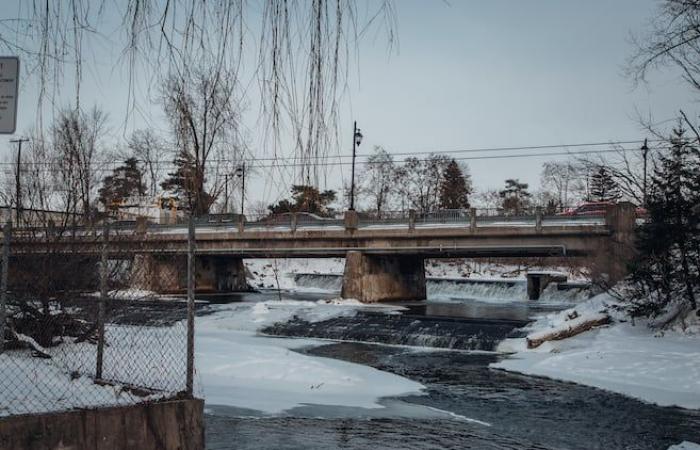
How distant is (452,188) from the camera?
79.4 m

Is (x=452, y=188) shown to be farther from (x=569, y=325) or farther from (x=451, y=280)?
(x=569, y=325)

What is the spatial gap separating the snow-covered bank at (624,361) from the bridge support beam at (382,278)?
15.9 m

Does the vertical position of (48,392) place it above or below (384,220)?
below

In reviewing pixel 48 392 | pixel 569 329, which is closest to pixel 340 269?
pixel 569 329

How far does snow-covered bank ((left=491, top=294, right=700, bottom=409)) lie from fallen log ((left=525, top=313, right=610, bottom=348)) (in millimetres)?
215

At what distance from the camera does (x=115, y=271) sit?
14867 millimetres

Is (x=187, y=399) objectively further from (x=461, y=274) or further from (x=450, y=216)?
(x=461, y=274)

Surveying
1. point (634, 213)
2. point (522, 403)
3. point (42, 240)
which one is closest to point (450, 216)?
point (634, 213)

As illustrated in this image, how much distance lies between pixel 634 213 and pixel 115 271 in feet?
79.6

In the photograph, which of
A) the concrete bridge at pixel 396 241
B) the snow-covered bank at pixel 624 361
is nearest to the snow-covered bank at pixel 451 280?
the concrete bridge at pixel 396 241

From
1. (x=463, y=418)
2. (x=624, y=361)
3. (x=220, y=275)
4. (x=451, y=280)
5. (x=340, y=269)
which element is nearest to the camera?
(x=463, y=418)

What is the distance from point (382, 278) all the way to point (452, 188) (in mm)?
41500

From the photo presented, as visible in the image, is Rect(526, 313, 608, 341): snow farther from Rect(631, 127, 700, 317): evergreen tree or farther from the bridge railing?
the bridge railing

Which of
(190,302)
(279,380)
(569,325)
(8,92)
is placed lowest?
(279,380)
